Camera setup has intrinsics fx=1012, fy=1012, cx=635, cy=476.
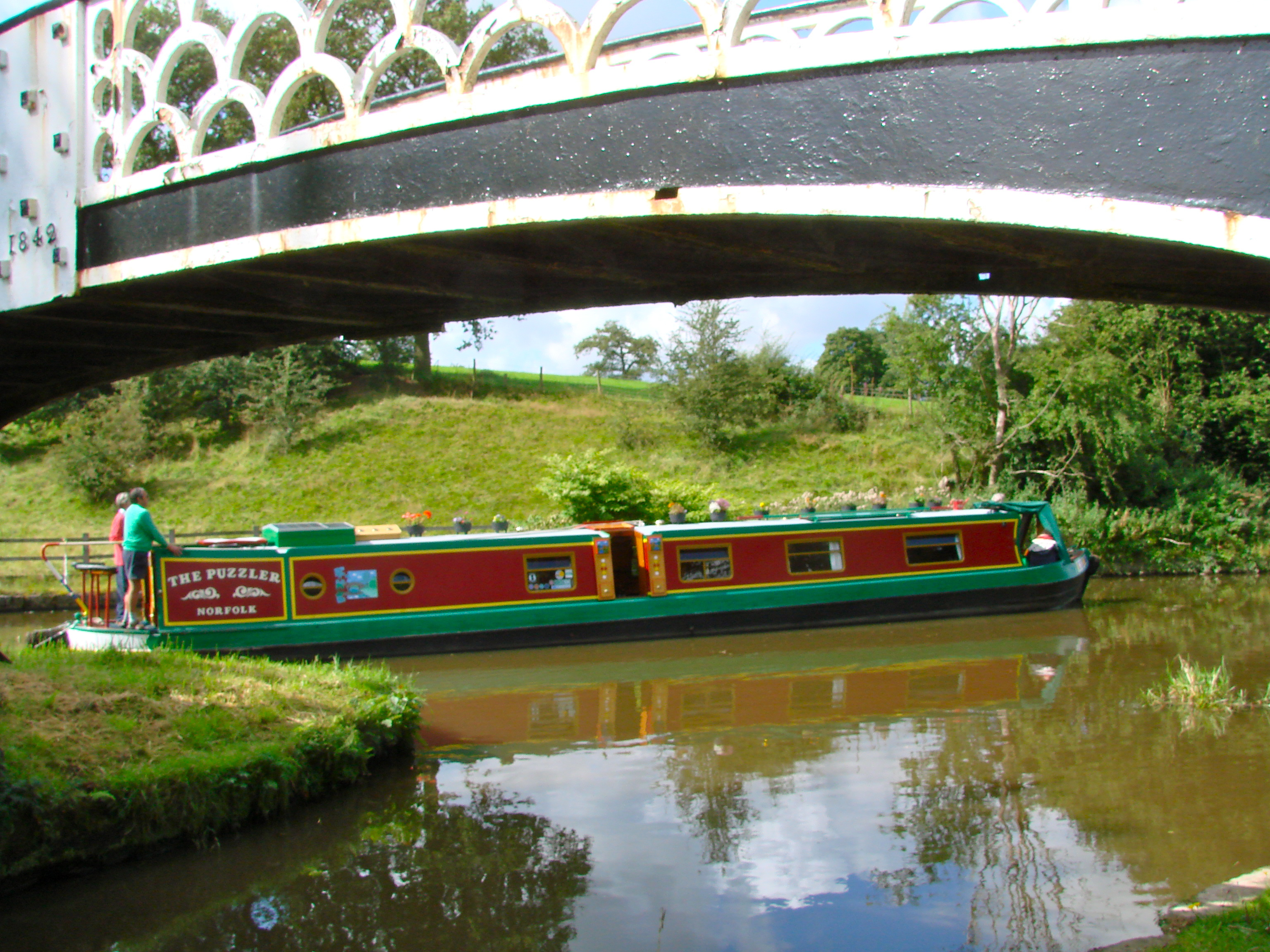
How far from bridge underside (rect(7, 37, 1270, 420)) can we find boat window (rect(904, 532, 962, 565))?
8539 millimetres

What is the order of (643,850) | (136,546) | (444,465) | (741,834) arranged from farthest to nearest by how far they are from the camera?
(444,465), (136,546), (741,834), (643,850)

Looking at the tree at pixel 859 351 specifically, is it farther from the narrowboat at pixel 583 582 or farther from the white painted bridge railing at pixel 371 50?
the white painted bridge railing at pixel 371 50

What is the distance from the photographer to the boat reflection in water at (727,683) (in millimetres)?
8109

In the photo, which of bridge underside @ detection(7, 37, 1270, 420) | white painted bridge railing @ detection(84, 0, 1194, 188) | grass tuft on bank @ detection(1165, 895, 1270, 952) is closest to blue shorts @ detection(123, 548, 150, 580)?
bridge underside @ detection(7, 37, 1270, 420)

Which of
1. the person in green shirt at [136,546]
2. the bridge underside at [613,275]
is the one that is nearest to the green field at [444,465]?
the person in green shirt at [136,546]

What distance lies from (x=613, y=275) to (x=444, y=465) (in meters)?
18.0

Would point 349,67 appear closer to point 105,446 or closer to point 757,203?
point 757,203

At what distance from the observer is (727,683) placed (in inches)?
382

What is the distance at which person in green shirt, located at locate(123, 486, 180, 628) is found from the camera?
360 inches

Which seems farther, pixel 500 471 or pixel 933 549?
pixel 500 471

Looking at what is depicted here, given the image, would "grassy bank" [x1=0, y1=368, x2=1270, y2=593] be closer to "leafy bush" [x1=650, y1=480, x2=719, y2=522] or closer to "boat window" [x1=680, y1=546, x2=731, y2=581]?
"leafy bush" [x1=650, y1=480, x2=719, y2=522]

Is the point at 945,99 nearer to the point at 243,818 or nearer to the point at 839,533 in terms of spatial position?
the point at 243,818

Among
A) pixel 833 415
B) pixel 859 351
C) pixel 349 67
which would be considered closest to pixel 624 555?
pixel 349 67

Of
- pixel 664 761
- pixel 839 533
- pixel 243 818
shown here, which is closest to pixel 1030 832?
pixel 664 761
